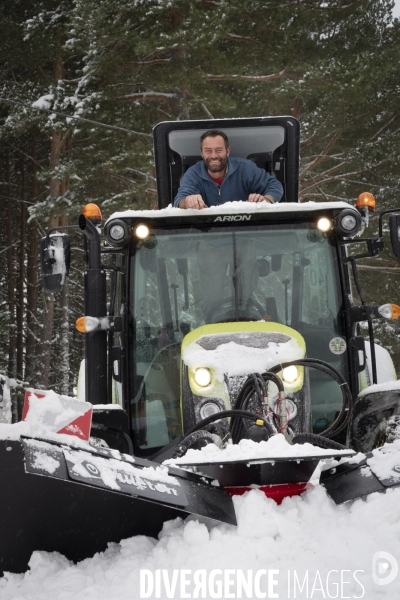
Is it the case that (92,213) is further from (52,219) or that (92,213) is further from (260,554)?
(52,219)

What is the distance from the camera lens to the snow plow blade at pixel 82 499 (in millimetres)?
2799

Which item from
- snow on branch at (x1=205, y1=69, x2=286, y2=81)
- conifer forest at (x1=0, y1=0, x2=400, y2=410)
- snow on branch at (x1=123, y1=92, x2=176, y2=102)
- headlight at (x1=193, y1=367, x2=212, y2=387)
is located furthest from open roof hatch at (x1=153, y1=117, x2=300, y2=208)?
snow on branch at (x1=123, y1=92, x2=176, y2=102)

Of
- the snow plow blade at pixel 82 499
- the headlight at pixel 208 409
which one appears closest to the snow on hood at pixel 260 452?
the snow plow blade at pixel 82 499

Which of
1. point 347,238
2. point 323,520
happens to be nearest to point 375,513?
point 323,520

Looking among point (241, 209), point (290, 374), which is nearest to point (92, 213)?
point (241, 209)

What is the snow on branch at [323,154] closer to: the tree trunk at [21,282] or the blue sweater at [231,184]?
the tree trunk at [21,282]

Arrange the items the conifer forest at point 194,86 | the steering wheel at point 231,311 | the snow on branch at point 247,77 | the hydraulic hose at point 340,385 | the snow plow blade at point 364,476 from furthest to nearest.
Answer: the snow on branch at point 247,77
the conifer forest at point 194,86
the steering wheel at point 231,311
the hydraulic hose at point 340,385
the snow plow blade at point 364,476

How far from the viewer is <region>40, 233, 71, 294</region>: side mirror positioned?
477cm

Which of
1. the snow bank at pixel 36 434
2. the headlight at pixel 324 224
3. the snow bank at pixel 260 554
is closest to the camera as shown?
the snow bank at pixel 260 554

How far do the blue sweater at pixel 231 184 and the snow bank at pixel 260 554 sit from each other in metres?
2.99

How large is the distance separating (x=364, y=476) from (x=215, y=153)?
3.11 metres

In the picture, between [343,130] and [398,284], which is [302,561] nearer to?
[343,130]

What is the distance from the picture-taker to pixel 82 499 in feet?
9.85

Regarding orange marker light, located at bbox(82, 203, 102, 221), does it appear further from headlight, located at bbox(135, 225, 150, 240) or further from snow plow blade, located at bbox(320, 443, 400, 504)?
snow plow blade, located at bbox(320, 443, 400, 504)
